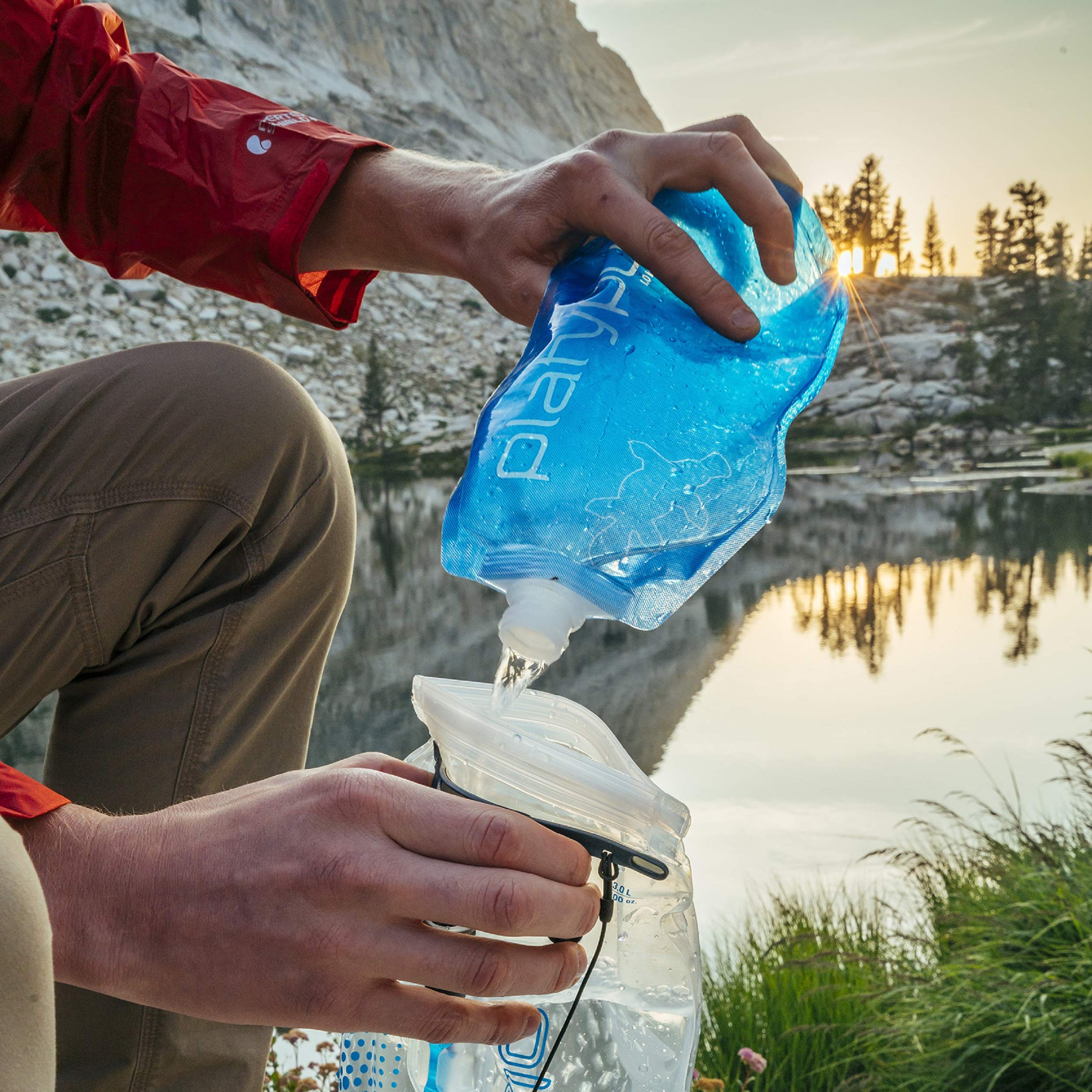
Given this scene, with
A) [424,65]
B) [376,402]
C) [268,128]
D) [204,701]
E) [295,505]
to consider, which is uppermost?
[424,65]

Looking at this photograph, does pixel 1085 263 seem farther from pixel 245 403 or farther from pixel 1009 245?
pixel 245 403

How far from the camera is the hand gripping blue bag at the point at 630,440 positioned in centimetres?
39

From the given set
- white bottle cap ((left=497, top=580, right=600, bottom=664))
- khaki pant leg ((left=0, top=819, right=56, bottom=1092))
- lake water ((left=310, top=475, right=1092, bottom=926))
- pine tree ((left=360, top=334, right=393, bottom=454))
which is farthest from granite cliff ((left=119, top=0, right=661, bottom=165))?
khaki pant leg ((left=0, top=819, right=56, bottom=1092))

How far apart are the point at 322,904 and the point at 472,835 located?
0.18ft

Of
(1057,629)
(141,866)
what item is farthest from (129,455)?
A: (1057,629)

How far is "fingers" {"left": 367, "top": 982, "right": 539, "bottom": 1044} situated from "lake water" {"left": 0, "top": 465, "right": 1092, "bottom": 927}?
1.06 meters

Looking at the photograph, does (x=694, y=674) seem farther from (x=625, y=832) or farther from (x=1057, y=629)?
(x=625, y=832)

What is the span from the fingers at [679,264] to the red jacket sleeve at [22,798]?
0.31 metres

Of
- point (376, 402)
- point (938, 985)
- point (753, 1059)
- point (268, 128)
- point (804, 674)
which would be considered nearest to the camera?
point (268, 128)

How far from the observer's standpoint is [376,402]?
10.0 metres

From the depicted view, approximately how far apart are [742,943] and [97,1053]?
0.83m

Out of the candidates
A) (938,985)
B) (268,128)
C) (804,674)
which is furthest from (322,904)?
(804,674)

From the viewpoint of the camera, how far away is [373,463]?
1006cm

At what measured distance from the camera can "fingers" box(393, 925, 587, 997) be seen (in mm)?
303
